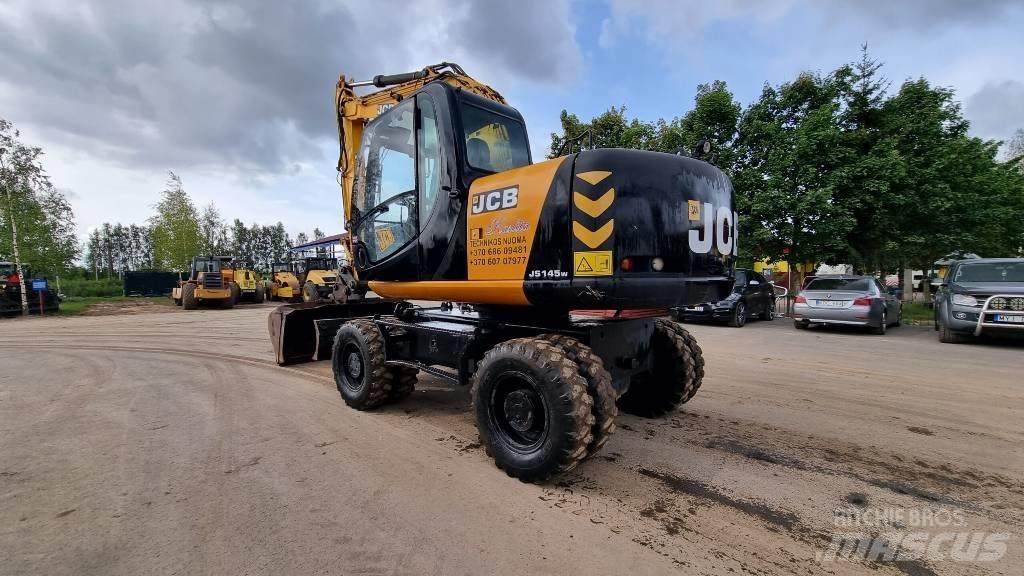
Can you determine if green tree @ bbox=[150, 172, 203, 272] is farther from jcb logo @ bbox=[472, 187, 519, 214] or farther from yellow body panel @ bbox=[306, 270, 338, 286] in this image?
jcb logo @ bbox=[472, 187, 519, 214]

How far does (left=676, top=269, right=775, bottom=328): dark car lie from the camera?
12680 mm

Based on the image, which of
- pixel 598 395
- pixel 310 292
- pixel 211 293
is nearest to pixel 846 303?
pixel 598 395

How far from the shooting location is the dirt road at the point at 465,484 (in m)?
2.40

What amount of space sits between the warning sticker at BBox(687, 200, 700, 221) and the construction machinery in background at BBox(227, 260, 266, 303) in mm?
24739

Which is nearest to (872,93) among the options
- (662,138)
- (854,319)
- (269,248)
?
(662,138)

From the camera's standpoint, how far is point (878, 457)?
363 cm

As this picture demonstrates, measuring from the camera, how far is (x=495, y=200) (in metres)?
3.45

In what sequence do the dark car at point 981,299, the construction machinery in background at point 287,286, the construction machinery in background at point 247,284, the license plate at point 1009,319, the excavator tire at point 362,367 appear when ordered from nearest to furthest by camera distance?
the excavator tire at point 362,367, the license plate at point 1009,319, the dark car at point 981,299, the construction machinery in background at point 287,286, the construction machinery in background at point 247,284

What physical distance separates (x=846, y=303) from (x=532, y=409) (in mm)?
11041

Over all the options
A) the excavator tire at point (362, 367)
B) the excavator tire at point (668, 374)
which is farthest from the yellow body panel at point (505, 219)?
the excavator tire at point (668, 374)

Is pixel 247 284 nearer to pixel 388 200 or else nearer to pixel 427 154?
pixel 388 200

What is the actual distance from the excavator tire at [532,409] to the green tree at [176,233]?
35895 millimetres

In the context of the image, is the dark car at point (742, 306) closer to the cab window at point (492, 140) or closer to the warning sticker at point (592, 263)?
the cab window at point (492, 140)

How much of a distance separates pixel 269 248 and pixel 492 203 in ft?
334
